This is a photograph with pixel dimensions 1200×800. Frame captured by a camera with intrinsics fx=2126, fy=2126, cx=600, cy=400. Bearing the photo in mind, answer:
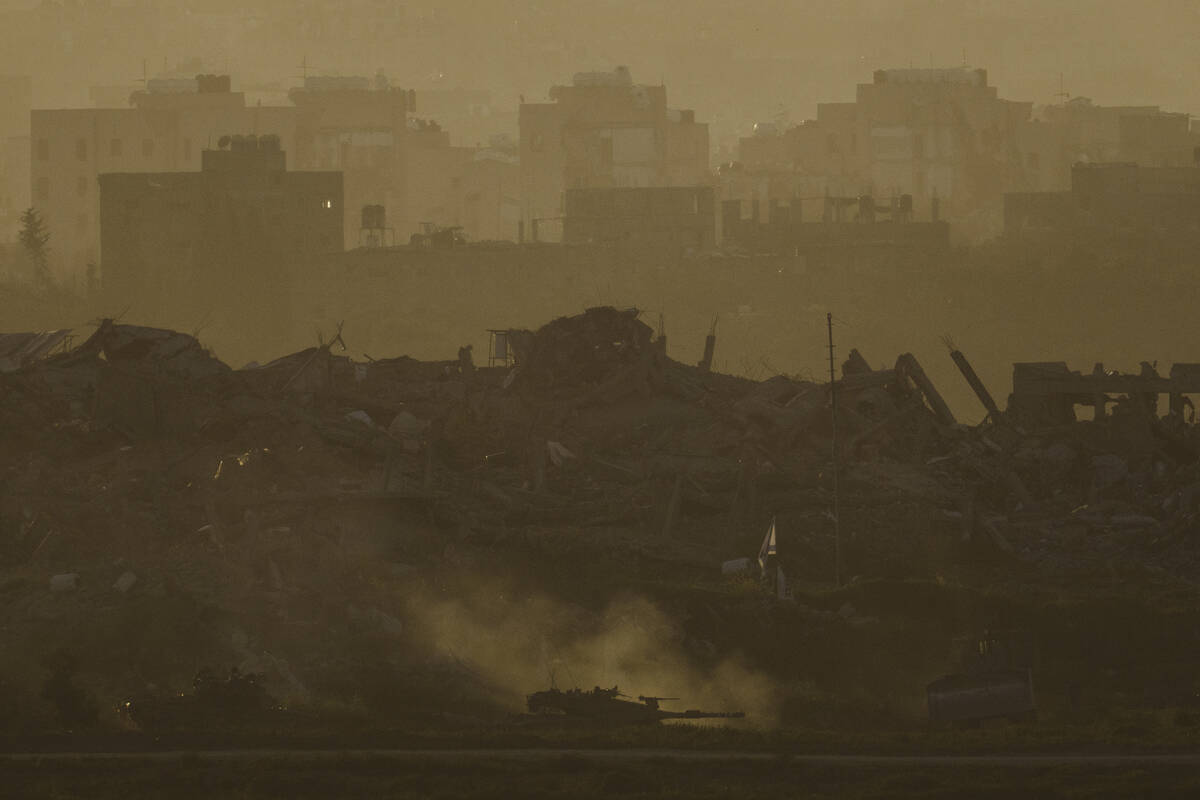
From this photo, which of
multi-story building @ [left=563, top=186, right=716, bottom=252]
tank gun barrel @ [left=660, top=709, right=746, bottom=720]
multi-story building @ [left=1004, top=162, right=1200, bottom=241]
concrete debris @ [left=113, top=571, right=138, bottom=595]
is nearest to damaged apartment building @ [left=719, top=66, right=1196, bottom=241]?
multi-story building @ [left=1004, top=162, right=1200, bottom=241]

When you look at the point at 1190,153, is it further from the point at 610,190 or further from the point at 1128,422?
the point at 1128,422

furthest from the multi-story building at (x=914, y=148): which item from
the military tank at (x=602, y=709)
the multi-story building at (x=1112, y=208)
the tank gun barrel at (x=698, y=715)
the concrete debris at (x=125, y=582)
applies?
the military tank at (x=602, y=709)

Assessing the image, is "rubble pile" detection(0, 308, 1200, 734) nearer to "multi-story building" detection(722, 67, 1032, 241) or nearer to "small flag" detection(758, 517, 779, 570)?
"small flag" detection(758, 517, 779, 570)

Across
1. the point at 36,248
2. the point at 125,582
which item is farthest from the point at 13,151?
the point at 125,582

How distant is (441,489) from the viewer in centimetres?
2917

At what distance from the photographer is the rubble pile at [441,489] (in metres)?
24.5

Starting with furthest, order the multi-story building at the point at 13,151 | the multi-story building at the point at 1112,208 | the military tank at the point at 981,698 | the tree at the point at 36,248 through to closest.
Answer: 1. the multi-story building at the point at 13,151
2. the tree at the point at 36,248
3. the multi-story building at the point at 1112,208
4. the military tank at the point at 981,698

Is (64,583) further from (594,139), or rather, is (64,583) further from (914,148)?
(914,148)

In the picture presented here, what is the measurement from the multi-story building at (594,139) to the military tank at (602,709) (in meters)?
66.8

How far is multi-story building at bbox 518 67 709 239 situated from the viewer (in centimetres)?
8981

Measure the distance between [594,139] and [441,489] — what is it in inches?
2471

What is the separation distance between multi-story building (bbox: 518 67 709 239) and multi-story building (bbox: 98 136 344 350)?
18.4 meters

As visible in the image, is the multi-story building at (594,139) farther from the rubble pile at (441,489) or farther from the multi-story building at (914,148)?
the rubble pile at (441,489)

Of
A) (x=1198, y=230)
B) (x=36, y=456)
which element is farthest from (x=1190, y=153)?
(x=36, y=456)
